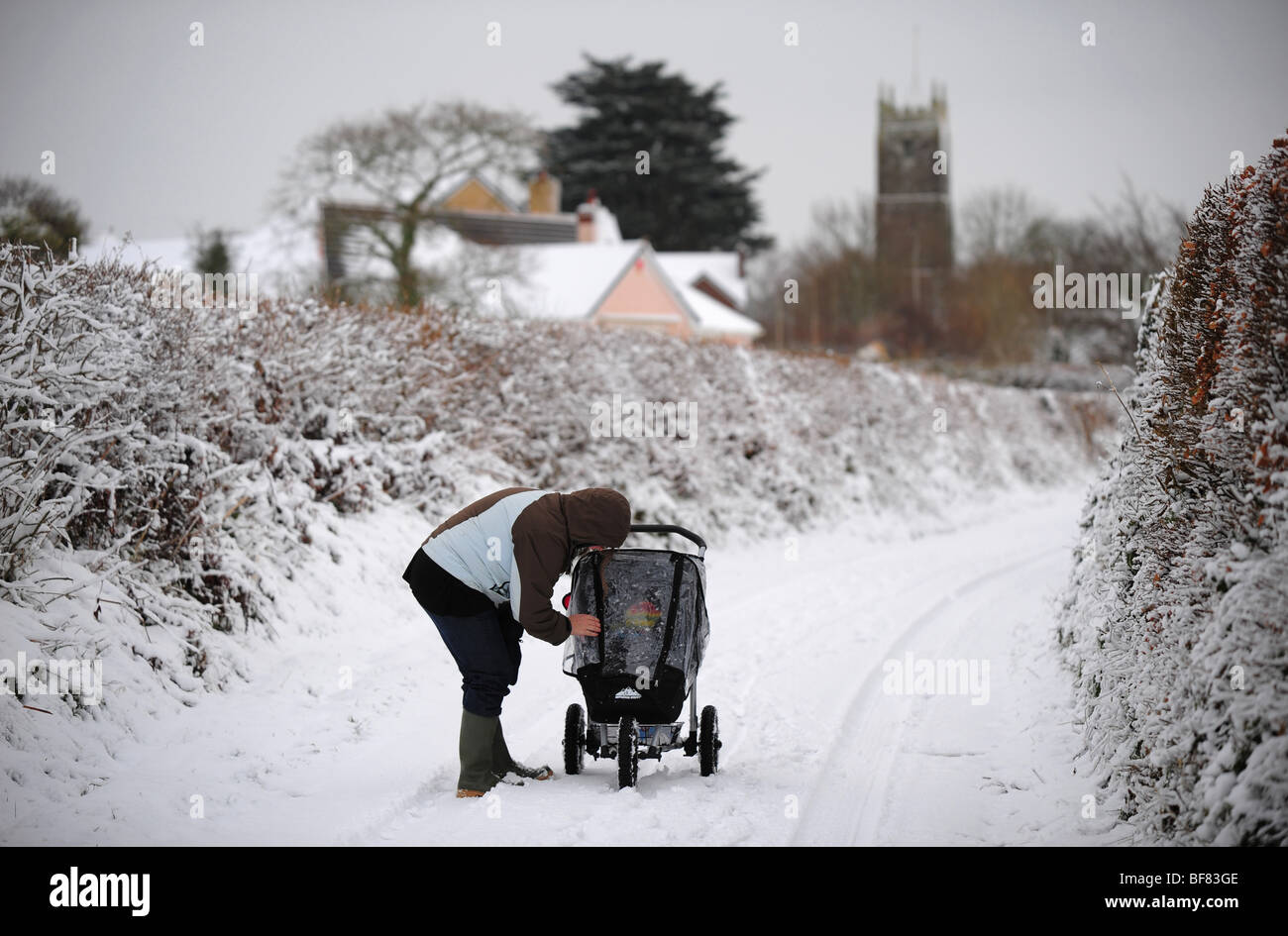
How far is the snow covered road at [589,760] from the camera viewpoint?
4.74m

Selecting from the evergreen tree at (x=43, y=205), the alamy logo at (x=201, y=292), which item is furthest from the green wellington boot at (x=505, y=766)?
the evergreen tree at (x=43, y=205)

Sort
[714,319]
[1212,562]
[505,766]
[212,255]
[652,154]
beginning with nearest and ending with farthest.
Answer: [1212,562], [505,766], [212,255], [714,319], [652,154]

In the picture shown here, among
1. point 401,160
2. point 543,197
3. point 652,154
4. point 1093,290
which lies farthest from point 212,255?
point 652,154

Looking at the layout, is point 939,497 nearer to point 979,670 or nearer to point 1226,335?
point 979,670

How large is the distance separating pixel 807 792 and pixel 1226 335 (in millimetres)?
3022

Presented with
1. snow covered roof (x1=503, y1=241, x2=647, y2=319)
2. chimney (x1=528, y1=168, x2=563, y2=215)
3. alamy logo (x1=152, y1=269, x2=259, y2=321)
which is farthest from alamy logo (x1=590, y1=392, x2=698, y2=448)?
chimney (x1=528, y1=168, x2=563, y2=215)

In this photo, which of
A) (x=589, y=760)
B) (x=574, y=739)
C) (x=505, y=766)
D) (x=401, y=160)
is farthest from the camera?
(x=401, y=160)

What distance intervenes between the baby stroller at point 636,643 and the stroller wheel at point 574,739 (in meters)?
0.14

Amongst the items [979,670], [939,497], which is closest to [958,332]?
[939,497]

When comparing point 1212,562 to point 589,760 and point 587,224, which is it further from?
point 587,224

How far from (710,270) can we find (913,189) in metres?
26.7

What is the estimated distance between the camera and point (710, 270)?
53.4 m

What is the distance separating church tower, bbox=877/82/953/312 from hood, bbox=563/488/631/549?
61910mm

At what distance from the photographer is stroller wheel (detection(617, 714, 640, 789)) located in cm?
517
